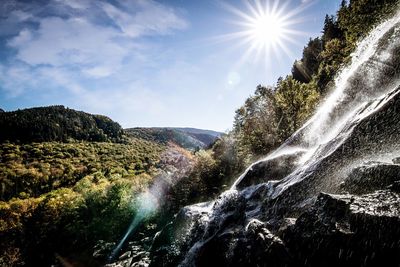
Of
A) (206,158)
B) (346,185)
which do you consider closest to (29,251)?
(206,158)

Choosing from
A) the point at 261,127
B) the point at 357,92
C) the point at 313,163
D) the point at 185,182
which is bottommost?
the point at 313,163

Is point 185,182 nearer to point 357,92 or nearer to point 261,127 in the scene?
point 261,127

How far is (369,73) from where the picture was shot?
1891 cm

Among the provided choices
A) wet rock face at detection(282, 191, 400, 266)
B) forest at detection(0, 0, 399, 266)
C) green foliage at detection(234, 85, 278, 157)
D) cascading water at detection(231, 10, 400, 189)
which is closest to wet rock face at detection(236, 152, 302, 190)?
cascading water at detection(231, 10, 400, 189)

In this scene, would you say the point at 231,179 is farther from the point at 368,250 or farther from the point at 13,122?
the point at 13,122

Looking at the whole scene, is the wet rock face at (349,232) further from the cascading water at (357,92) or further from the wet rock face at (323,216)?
the cascading water at (357,92)

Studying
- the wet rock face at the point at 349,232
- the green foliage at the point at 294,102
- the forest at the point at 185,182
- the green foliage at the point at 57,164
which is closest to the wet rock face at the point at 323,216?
the wet rock face at the point at 349,232

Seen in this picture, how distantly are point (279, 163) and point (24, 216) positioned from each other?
62386 millimetres

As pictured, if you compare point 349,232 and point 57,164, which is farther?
point 57,164

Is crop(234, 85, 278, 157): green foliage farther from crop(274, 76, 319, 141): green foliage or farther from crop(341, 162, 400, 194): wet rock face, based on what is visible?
crop(341, 162, 400, 194): wet rock face

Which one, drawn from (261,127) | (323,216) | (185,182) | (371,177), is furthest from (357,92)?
(185,182)

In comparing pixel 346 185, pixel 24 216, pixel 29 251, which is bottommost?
pixel 29 251

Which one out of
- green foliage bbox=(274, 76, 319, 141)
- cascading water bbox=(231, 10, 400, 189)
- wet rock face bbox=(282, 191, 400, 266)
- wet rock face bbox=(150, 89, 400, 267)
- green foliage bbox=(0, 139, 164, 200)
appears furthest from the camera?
green foliage bbox=(0, 139, 164, 200)

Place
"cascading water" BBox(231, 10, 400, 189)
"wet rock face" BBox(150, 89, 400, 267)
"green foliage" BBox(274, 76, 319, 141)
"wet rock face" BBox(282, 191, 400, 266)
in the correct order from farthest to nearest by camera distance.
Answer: "green foliage" BBox(274, 76, 319, 141) → "cascading water" BBox(231, 10, 400, 189) → "wet rock face" BBox(150, 89, 400, 267) → "wet rock face" BBox(282, 191, 400, 266)
